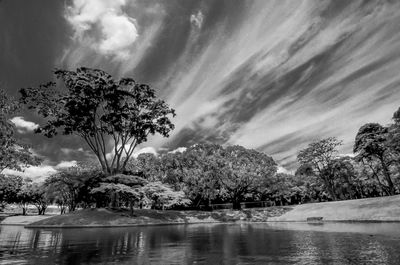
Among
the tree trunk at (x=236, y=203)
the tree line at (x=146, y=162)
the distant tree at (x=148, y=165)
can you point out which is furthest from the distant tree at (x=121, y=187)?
the tree trunk at (x=236, y=203)

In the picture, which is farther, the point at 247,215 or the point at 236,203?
the point at 236,203

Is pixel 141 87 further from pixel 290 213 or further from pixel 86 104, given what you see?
pixel 290 213

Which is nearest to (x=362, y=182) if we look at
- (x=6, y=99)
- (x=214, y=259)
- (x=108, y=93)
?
(x=108, y=93)

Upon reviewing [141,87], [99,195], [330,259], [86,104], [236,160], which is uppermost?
[141,87]

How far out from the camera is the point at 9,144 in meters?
17.1

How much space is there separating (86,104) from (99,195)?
18.6 metres

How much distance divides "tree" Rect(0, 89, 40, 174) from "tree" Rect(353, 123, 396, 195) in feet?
205

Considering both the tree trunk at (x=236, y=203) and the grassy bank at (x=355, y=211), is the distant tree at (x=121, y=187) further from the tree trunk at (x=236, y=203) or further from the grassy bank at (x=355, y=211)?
the tree trunk at (x=236, y=203)

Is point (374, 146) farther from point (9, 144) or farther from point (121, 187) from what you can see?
point (9, 144)

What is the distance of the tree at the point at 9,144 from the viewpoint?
48.9ft

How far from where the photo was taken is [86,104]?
3912 centimetres

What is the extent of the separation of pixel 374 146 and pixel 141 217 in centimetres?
5132

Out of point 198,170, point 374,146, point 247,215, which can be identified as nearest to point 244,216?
point 247,215

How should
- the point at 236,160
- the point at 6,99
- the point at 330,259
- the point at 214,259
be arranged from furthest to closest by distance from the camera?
the point at 236,160
the point at 6,99
the point at 214,259
the point at 330,259
